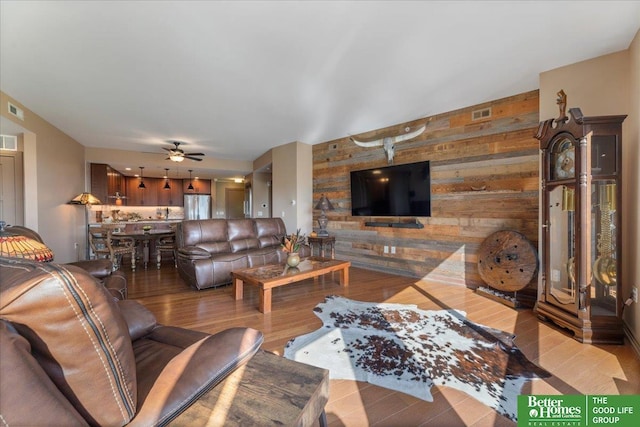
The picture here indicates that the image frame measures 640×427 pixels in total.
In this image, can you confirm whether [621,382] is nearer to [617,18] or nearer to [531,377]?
[531,377]

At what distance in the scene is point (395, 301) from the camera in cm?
337

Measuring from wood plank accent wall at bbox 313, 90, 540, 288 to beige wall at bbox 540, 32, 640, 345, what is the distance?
1.50 ft

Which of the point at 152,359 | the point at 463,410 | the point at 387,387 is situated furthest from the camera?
the point at 387,387

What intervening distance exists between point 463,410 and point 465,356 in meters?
0.62

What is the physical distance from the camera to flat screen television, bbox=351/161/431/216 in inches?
173

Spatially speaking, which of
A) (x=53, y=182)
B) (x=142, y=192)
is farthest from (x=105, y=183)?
(x=142, y=192)

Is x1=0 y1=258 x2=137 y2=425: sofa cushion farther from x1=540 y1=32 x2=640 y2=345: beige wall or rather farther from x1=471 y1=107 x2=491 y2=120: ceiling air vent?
x1=471 y1=107 x2=491 y2=120: ceiling air vent

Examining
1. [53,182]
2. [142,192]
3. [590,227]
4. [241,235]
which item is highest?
[142,192]

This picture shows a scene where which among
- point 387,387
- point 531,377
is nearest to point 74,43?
point 387,387

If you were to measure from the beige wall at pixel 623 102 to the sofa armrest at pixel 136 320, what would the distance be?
3.54 meters

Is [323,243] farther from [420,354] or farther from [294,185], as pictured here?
[420,354]

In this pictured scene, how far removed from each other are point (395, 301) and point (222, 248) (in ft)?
8.76

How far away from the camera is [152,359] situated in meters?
1.20

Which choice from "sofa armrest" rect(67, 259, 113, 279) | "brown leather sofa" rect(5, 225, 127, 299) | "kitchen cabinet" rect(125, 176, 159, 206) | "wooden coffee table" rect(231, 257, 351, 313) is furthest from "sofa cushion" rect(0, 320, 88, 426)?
"kitchen cabinet" rect(125, 176, 159, 206)
